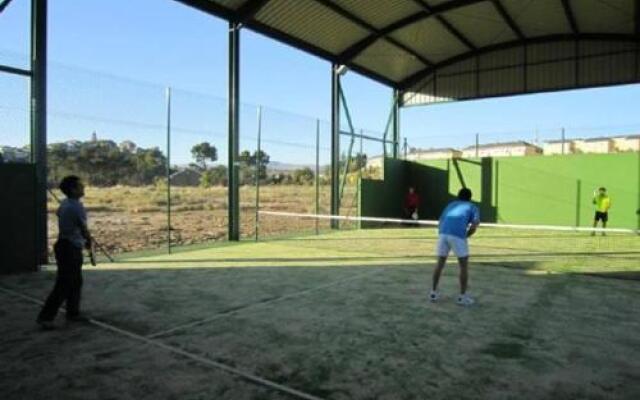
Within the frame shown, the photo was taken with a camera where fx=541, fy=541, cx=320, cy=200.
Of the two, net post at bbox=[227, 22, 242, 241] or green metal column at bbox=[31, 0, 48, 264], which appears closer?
green metal column at bbox=[31, 0, 48, 264]

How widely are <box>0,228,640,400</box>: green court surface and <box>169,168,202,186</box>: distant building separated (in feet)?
10.2

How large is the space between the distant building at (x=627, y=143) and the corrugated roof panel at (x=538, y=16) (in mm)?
5821

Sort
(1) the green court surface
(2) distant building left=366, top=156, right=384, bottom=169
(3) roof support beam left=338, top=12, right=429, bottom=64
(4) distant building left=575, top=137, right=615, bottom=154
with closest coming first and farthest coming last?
(1) the green court surface < (3) roof support beam left=338, top=12, right=429, bottom=64 < (2) distant building left=366, top=156, right=384, bottom=169 < (4) distant building left=575, top=137, right=615, bottom=154

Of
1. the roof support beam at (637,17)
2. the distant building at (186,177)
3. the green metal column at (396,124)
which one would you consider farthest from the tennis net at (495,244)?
the roof support beam at (637,17)

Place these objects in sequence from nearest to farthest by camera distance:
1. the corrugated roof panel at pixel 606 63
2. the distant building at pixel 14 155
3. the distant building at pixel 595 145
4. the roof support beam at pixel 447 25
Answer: the distant building at pixel 14 155
the roof support beam at pixel 447 25
the corrugated roof panel at pixel 606 63
the distant building at pixel 595 145

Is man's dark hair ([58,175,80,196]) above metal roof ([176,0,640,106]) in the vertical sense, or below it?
below

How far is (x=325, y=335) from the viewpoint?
5.90 m

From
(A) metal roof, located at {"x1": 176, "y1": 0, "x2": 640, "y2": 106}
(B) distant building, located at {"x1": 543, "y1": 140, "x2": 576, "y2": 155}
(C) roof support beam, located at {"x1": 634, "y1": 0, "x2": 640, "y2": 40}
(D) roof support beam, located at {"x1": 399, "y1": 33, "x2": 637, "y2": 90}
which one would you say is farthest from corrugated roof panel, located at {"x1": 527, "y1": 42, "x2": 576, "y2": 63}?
(B) distant building, located at {"x1": 543, "y1": 140, "x2": 576, "y2": 155}

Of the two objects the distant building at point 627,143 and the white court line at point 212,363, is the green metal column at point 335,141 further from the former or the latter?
the white court line at point 212,363

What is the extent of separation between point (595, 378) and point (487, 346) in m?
1.10

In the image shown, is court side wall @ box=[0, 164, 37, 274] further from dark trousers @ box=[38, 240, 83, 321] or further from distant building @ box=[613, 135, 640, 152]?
distant building @ box=[613, 135, 640, 152]

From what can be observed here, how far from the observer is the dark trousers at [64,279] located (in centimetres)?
615

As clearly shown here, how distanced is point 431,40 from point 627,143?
454 inches

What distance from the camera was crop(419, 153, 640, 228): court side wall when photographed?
1967 centimetres
